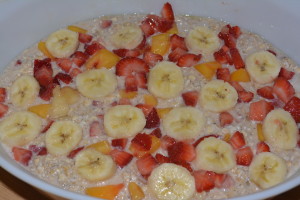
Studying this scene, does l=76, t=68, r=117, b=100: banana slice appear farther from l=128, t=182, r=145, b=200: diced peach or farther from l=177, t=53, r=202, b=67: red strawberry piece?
l=128, t=182, r=145, b=200: diced peach

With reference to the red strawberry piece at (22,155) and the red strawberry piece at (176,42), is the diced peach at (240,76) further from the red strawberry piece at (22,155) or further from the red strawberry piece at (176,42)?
the red strawberry piece at (22,155)

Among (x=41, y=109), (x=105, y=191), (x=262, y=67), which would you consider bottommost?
(x=105, y=191)

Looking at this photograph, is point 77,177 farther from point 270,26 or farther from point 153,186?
point 270,26

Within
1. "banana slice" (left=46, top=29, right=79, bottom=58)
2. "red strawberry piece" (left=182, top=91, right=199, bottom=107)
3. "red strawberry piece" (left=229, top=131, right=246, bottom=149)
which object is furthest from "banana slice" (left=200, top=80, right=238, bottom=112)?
"banana slice" (left=46, top=29, right=79, bottom=58)

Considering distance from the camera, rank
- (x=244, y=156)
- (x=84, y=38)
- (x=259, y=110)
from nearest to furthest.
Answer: (x=244, y=156) < (x=259, y=110) < (x=84, y=38)

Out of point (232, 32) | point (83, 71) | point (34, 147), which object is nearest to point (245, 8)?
point (232, 32)

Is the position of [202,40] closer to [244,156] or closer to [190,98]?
[190,98]

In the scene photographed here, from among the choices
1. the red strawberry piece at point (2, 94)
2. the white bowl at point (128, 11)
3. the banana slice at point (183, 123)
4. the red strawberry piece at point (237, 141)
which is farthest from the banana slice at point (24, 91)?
the red strawberry piece at point (237, 141)

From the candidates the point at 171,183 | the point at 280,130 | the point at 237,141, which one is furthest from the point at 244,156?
the point at 171,183
